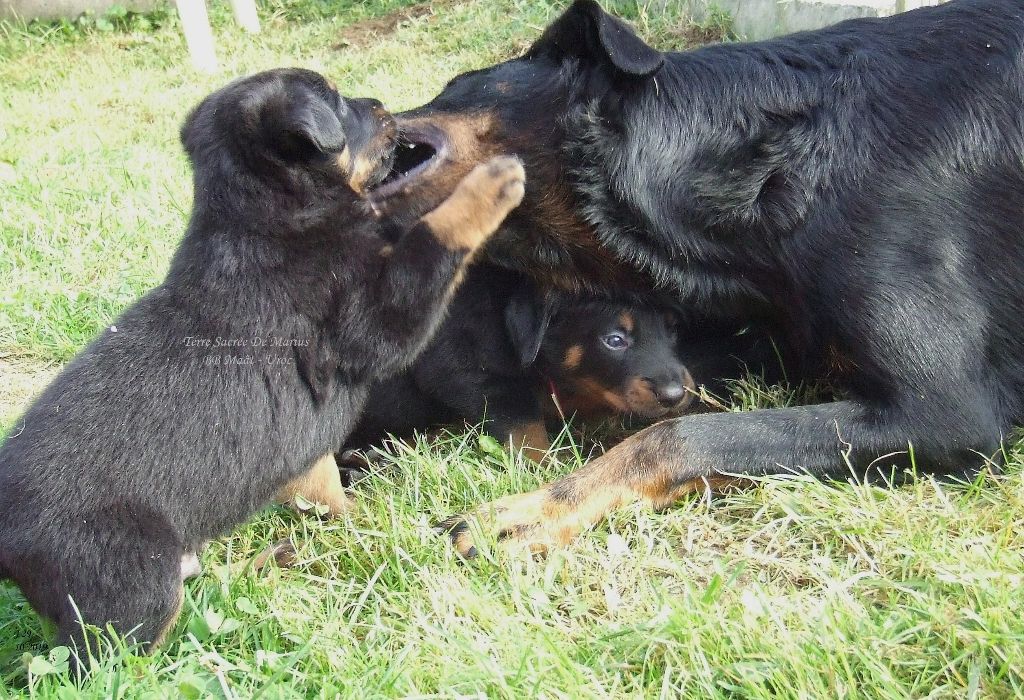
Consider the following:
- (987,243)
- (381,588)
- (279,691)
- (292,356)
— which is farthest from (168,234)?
(987,243)

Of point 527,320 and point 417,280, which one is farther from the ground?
point 417,280

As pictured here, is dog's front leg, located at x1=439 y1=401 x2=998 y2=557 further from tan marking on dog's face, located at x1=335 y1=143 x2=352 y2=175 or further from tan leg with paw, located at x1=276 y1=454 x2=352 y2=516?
tan marking on dog's face, located at x1=335 y1=143 x2=352 y2=175

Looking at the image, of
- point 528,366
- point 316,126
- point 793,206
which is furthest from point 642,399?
point 316,126

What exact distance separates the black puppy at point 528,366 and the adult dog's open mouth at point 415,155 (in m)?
0.58

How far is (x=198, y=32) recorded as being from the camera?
866cm

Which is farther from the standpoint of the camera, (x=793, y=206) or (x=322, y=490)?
(x=322, y=490)

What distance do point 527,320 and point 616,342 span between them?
0.36m

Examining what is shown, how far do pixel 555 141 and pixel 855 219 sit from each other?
1033 millimetres

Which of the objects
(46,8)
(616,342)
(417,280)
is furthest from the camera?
(46,8)

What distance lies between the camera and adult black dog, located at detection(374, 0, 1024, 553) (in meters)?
2.97

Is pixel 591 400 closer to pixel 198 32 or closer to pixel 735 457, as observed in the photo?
pixel 735 457

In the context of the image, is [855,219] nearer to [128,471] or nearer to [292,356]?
[292,356]

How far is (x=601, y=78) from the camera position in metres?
3.36

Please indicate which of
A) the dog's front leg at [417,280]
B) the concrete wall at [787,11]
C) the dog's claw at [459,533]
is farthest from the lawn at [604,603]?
the concrete wall at [787,11]
